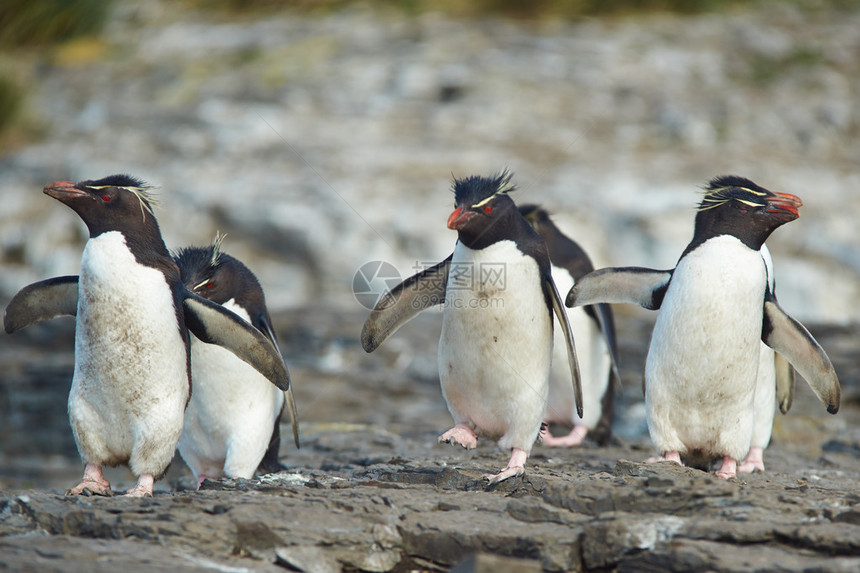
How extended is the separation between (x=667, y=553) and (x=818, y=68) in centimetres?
1232

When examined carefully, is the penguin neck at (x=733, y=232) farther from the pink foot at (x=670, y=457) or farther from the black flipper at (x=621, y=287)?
the pink foot at (x=670, y=457)

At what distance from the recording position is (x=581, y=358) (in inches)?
237

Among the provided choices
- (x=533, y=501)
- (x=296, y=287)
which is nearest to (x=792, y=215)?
(x=533, y=501)

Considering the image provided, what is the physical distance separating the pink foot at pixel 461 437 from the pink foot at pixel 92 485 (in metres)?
1.56

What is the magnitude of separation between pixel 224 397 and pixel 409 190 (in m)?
6.26

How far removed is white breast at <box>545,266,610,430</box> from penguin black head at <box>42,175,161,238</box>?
2.83m

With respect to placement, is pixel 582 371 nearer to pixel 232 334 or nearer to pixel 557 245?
pixel 557 245

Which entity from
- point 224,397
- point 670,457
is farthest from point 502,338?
point 224,397

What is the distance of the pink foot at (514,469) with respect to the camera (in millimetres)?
3977

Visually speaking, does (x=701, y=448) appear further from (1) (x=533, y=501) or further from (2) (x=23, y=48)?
(2) (x=23, y=48)

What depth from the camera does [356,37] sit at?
13352 mm

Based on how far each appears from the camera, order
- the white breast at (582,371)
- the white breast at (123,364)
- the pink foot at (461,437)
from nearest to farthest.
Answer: the white breast at (123,364) → the pink foot at (461,437) → the white breast at (582,371)

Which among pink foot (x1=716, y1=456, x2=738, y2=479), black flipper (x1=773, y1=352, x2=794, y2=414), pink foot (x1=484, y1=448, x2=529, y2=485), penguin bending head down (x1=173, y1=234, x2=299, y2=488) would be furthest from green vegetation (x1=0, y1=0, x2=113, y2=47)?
pink foot (x1=716, y1=456, x2=738, y2=479)

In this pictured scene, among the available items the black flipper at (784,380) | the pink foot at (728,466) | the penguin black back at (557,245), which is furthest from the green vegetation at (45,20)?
the pink foot at (728,466)
